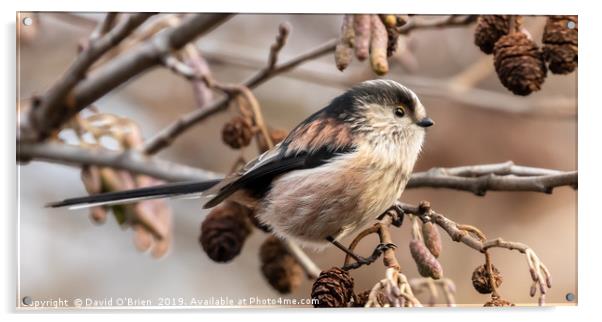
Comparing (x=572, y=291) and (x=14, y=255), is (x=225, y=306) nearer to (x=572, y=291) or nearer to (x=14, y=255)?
(x=14, y=255)

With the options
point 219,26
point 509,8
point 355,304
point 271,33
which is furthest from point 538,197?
point 219,26

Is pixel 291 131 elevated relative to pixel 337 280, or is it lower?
elevated

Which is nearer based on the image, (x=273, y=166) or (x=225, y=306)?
(x=273, y=166)

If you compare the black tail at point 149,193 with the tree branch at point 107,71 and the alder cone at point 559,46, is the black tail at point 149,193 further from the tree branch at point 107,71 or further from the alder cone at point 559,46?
the alder cone at point 559,46

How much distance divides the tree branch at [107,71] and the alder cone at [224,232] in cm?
44

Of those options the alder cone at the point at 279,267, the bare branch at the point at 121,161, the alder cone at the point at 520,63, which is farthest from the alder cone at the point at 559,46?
the bare branch at the point at 121,161

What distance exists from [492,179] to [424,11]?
51 centimetres

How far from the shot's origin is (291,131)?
180 centimetres

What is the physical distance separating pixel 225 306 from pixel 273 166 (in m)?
0.41

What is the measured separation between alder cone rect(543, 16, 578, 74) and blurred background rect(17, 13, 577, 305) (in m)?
0.14

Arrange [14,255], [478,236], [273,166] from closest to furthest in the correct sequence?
1. [478,236]
2. [273,166]
3. [14,255]

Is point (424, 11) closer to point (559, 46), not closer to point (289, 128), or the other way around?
point (559, 46)

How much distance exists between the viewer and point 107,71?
6.36 ft

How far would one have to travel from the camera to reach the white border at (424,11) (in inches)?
72.4
